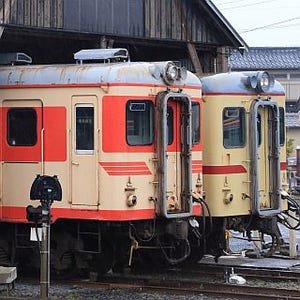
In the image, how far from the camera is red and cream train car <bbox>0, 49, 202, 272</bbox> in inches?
479

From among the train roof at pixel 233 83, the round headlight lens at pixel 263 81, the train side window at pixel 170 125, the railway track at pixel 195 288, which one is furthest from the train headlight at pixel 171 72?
the railway track at pixel 195 288

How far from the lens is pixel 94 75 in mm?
12328

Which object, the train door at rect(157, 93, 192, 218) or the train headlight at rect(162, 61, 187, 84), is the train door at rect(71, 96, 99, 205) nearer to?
the train door at rect(157, 93, 192, 218)

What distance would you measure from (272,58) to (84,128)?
51.6 m

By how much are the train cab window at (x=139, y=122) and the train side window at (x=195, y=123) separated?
1122 millimetres

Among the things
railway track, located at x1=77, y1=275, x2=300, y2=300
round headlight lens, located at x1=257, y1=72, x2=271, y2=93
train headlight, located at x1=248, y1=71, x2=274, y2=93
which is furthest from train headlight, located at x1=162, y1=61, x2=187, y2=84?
railway track, located at x1=77, y1=275, x2=300, y2=300

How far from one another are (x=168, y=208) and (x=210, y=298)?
4.92 ft

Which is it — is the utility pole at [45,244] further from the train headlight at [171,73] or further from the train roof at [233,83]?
the train roof at [233,83]

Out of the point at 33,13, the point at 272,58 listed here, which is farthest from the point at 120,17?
the point at 272,58

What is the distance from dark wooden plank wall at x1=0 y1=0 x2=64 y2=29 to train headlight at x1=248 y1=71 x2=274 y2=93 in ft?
12.1

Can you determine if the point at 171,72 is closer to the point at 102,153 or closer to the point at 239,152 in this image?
the point at 102,153

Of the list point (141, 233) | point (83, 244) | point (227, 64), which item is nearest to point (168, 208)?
point (141, 233)

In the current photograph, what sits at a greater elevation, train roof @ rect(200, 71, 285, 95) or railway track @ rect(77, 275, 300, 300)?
train roof @ rect(200, 71, 285, 95)

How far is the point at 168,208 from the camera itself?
12.5 meters
